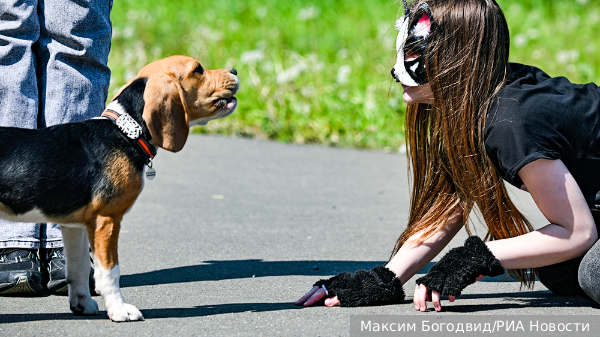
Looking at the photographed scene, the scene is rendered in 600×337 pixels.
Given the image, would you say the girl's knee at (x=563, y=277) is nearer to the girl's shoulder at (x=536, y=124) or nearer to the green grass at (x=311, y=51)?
the girl's shoulder at (x=536, y=124)

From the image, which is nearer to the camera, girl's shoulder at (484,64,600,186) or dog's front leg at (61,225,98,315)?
girl's shoulder at (484,64,600,186)

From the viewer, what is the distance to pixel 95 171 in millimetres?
2828

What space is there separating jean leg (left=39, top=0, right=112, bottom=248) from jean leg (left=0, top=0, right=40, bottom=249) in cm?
7

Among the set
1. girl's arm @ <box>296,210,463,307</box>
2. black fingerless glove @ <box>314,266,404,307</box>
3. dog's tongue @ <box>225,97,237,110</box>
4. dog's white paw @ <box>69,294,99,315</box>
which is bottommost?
dog's white paw @ <box>69,294,99,315</box>

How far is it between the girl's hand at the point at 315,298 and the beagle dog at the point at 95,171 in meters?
0.71

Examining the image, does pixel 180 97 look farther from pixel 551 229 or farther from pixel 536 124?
pixel 551 229

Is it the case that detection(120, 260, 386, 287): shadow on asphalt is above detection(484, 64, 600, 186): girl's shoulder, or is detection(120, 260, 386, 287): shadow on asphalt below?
below

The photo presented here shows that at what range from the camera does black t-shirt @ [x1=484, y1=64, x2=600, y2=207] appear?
9.19 feet

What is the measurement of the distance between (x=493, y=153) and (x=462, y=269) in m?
0.49

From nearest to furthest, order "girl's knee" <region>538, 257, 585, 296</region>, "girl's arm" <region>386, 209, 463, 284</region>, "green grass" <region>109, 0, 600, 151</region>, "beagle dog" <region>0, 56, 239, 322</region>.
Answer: "beagle dog" <region>0, 56, 239, 322</region>
"girl's knee" <region>538, 257, 585, 296</region>
"girl's arm" <region>386, 209, 463, 284</region>
"green grass" <region>109, 0, 600, 151</region>

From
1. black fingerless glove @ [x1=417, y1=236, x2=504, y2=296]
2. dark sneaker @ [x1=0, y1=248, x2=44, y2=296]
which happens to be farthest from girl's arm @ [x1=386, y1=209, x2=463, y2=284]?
dark sneaker @ [x1=0, y1=248, x2=44, y2=296]

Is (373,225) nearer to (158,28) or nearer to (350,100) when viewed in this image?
(350,100)

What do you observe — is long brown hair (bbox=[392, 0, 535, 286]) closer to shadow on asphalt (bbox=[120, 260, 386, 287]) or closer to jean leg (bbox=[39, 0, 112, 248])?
shadow on asphalt (bbox=[120, 260, 386, 287])

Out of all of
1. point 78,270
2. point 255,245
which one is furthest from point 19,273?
point 255,245
